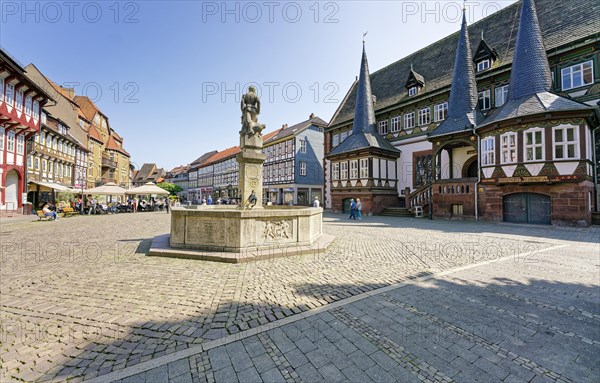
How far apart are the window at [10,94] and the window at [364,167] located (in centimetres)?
2776

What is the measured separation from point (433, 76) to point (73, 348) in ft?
93.7

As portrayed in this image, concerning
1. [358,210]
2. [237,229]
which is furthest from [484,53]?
[237,229]

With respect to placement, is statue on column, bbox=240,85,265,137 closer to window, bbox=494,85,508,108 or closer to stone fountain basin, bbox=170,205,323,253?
stone fountain basin, bbox=170,205,323,253

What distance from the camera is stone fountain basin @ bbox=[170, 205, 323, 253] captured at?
6.57 metres

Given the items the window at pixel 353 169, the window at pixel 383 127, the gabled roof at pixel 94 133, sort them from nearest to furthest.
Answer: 1. the window at pixel 353 169
2. the window at pixel 383 127
3. the gabled roof at pixel 94 133

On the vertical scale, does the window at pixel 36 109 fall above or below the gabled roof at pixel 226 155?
below

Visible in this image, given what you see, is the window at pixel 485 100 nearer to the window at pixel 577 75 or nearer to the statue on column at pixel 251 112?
the window at pixel 577 75

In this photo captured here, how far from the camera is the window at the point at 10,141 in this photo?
19.7 metres

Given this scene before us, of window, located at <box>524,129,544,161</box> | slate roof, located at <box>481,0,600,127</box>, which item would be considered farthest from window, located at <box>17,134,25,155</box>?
window, located at <box>524,129,544,161</box>

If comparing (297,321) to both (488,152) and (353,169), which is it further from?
(353,169)

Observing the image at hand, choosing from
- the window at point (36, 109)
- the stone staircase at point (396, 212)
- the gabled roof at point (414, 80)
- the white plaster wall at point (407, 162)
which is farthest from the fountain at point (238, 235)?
the window at point (36, 109)

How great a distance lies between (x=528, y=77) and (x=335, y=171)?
15664mm

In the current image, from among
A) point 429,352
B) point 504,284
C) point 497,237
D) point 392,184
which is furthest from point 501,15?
point 429,352

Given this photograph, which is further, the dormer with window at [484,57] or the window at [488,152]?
the dormer with window at [484,57]
